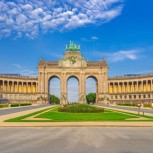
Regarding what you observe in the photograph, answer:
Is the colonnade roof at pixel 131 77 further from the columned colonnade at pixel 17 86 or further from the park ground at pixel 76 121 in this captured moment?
the park ground at pixel 76 121

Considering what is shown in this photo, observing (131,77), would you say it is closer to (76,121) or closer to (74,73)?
(74,73)

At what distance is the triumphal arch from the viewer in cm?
13600

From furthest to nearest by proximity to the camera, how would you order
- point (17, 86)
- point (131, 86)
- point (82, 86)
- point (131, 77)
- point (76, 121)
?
point (131, 86) → point (17, 86) → point (131, 77) → point (82, 86) → point (76, 121)

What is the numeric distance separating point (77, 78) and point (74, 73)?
3.42m

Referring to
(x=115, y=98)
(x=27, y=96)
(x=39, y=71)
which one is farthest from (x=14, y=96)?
(x=115, y=98)

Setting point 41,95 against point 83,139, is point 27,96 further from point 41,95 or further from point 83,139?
point 83,139

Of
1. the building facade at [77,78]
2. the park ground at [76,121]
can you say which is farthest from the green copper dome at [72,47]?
the park ground at [76,121]

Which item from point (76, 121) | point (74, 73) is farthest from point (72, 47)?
point (76, 121)

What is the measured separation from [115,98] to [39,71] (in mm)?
45214

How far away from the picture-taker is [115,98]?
145m

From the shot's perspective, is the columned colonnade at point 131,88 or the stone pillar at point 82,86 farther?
the stone pillar at point 82,86

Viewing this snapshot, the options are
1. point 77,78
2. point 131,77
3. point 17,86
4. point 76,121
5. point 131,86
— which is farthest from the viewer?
point 131,86

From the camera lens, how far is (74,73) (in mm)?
137375

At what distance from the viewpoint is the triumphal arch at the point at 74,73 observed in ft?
446
